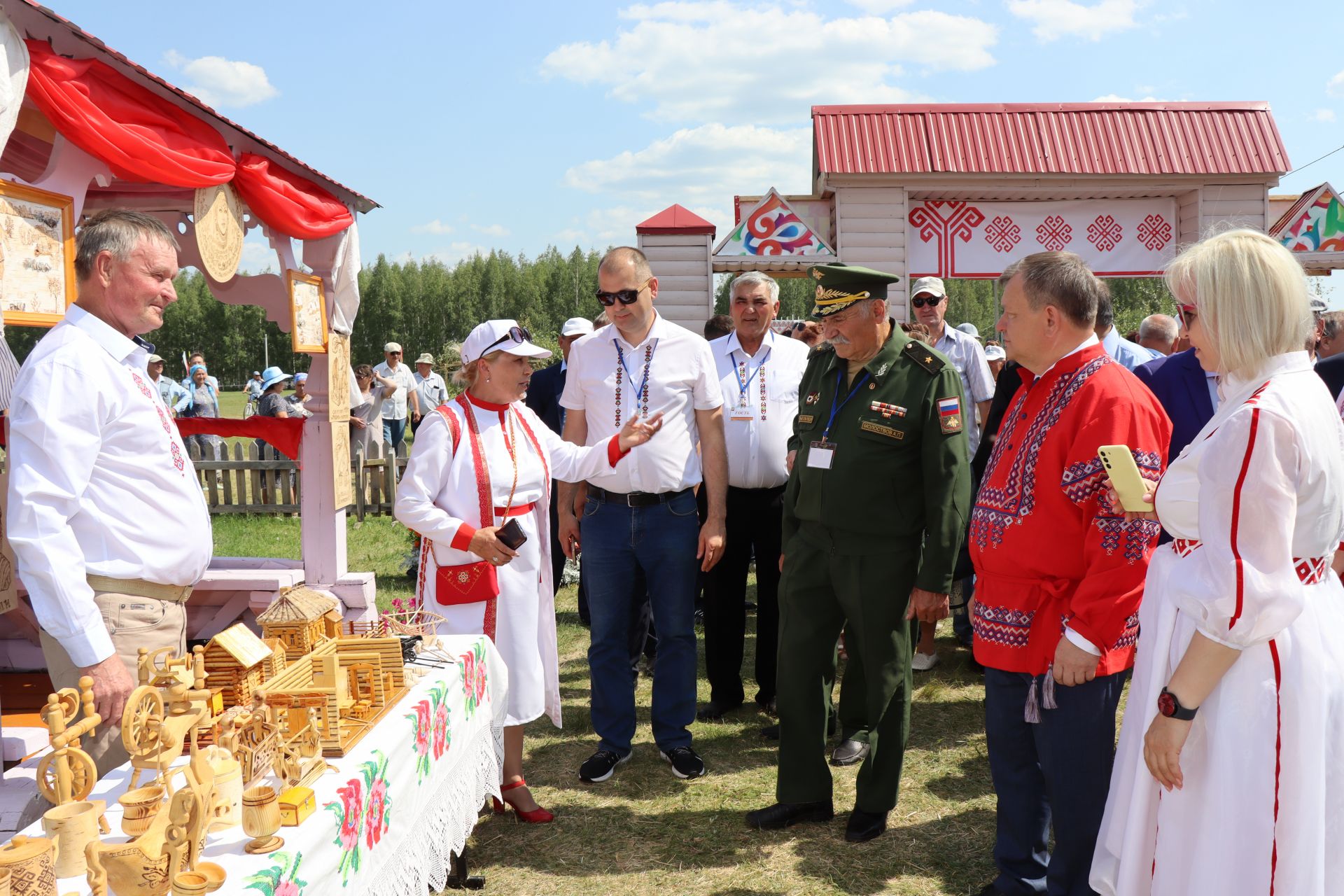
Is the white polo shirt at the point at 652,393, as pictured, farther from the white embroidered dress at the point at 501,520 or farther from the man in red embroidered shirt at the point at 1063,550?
the man in red embroidered shirt at the point at 1063,550

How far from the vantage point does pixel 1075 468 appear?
99.1 inches

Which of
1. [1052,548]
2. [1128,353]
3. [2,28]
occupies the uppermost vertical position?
[2,28]

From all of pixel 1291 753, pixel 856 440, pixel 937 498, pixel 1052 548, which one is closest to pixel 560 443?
pixel 856 440

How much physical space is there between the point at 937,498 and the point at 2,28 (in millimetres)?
3252

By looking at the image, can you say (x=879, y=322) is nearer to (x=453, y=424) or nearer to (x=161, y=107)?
(x=453, y=424)

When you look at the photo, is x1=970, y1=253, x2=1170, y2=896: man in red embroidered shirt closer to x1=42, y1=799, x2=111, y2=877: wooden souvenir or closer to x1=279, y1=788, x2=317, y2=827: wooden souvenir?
x1=279, y1=788, x2=317, y2=827: wooden souvenir

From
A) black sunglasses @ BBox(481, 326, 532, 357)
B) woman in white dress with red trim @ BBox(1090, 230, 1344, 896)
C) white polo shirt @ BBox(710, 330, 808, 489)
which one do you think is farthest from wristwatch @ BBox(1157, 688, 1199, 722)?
white polo shirt @ BBox(710, 330, 808, 489)

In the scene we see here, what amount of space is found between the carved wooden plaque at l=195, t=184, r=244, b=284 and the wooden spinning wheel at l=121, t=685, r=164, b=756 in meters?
2.81

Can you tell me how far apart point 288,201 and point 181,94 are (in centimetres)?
95

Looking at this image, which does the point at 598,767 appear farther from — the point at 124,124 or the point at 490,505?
the point at 124,124

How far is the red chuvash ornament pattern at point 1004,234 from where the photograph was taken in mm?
9305

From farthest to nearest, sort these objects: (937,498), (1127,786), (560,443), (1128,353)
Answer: (1128,353)
(560,443)
(937,498)
(1127,786)

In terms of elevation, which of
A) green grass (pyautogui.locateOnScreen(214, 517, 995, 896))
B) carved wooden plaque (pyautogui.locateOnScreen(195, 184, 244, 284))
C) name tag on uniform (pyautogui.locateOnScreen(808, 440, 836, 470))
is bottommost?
green grass (pyautogui.locateOnScreen(214, 517, 995, 896))

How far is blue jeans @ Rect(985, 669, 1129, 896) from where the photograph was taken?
2.61m
